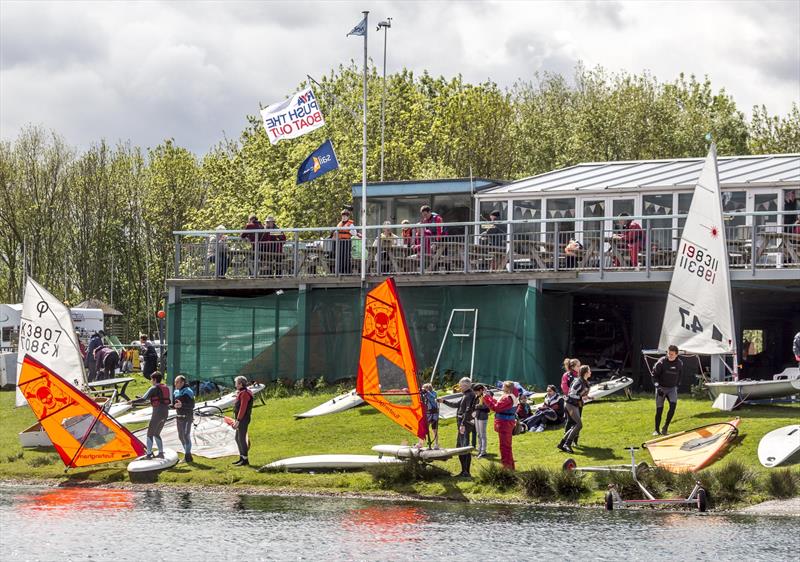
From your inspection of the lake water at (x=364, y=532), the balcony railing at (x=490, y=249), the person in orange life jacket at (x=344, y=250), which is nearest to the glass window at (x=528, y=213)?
the balcony railing at (x=490, y=249)

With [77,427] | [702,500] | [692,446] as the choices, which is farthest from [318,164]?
[702,500]

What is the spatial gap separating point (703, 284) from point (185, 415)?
11959 mm

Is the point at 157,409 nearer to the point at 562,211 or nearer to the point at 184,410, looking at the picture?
the point at 184,410

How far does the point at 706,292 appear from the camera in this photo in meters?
32.5

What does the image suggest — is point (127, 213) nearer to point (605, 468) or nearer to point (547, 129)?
point (547, 129)

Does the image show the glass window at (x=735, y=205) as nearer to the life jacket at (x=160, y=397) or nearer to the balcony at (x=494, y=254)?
the balcony at (x=494, y=254)

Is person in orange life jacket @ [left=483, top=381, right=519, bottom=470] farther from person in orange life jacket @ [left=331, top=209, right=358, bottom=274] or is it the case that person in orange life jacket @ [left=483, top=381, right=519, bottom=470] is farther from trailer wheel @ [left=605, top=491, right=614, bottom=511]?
person in orange life jacket @ [left=331, top=209, right=358, bottom=274]

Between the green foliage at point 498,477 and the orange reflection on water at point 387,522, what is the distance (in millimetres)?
1549

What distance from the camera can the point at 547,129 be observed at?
6944 cm

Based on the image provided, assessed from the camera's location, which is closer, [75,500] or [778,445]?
[778,445]

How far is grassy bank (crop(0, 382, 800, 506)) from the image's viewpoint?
25922 mm

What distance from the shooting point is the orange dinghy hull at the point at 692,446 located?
2697cm

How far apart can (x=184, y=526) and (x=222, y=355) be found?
1709 cm

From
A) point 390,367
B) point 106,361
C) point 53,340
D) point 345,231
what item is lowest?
point 106,361
